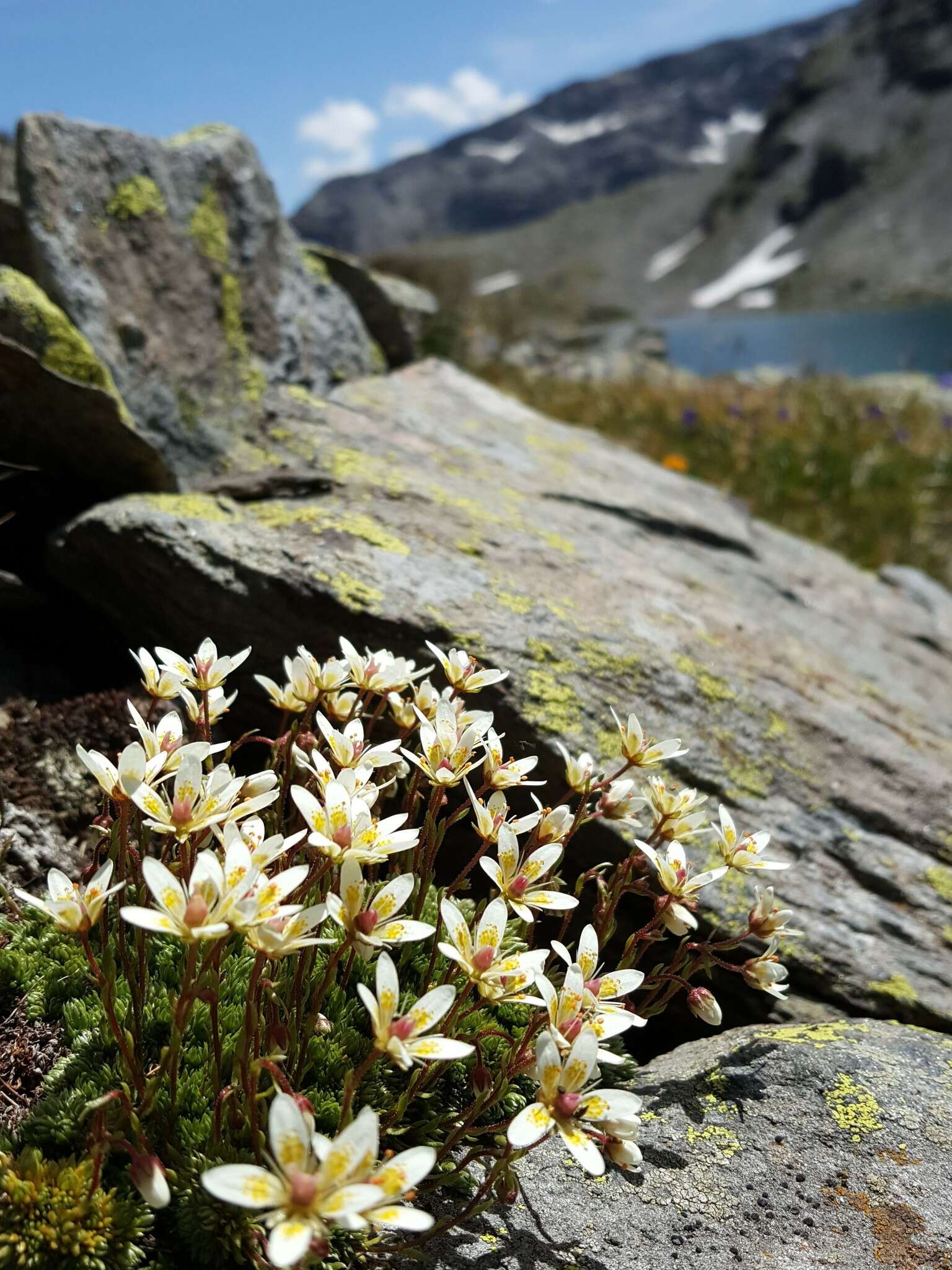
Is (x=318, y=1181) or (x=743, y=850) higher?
(x=318, y=1181)

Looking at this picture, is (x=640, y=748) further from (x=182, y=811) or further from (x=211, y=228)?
(x=211, y=228)

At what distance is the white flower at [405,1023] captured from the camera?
66.3 inches

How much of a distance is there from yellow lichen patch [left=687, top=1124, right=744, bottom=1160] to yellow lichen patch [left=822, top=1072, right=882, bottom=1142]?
31 cm

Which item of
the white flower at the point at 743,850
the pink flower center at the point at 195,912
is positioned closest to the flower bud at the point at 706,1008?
the white flower at the point at 743,850

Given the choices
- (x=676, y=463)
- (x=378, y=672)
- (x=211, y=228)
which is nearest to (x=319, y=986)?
(x=378, y=672)

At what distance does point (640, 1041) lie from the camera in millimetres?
3314

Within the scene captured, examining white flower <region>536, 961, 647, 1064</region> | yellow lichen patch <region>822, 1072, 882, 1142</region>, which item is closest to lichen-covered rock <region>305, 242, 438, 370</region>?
white flower <region>536, 961, 647, 1064</region>

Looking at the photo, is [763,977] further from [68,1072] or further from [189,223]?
[189,223]

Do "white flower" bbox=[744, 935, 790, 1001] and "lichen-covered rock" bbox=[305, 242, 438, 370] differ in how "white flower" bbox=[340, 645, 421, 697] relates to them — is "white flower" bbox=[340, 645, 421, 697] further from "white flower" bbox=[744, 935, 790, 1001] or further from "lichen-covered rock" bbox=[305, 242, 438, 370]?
"lichen-covered rock" bbox=[305, 242, 438, 370]

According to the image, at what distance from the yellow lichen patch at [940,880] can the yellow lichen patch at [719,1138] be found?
1798 mm

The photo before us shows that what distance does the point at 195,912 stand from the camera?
1656 mm

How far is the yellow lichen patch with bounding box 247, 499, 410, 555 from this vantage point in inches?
159

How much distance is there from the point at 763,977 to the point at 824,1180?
52cm

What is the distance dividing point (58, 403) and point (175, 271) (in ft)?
5.26
